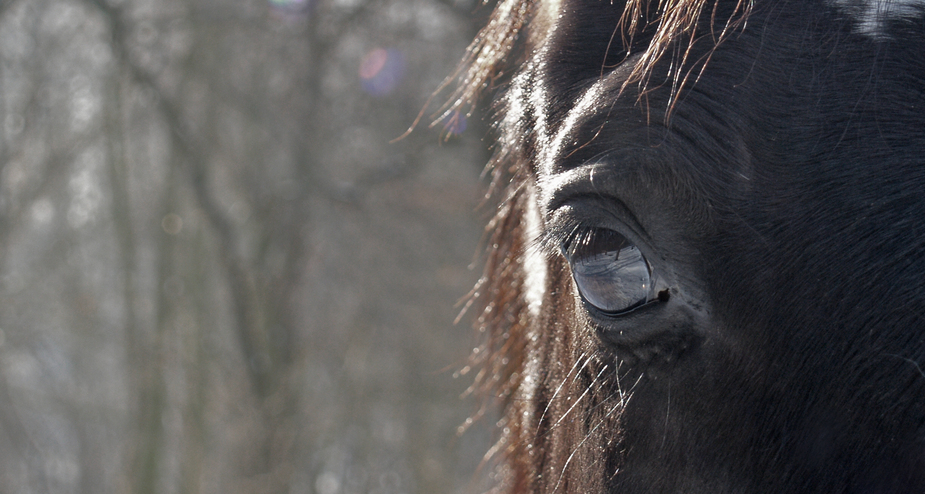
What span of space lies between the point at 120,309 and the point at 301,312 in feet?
9.94

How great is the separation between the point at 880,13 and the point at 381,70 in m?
9.00

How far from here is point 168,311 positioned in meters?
A: 11.2

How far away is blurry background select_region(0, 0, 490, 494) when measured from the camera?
9.73 meters

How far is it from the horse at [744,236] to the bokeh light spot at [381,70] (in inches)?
336

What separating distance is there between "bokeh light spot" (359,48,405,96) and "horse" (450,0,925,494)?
8535 mm

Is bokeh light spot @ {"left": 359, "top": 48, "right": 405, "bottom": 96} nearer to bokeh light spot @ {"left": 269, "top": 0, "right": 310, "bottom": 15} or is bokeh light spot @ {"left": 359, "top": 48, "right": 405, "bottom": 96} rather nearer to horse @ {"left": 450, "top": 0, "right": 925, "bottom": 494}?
bokeh light spot @ {"left": 269, "top": 0, "right": 310, "bottom": 15}

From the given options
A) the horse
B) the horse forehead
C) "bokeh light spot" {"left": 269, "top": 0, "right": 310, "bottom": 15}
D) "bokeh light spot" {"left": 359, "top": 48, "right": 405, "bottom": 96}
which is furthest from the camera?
"bokeh light spot" {"left": 269, "top": 0, "right": 310, "bottom": 15}

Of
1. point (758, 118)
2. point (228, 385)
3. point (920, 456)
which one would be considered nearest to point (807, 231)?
point (758, 118)

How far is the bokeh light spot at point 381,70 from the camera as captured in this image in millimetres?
9633

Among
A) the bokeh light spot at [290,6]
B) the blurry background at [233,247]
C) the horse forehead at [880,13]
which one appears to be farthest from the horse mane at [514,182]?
the bokeh light spot at [290,6]

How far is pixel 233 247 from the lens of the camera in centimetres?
1091

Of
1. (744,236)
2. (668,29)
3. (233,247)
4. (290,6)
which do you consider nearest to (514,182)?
(668,29)

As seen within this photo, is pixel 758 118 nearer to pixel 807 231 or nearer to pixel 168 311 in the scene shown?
pixel 807 231

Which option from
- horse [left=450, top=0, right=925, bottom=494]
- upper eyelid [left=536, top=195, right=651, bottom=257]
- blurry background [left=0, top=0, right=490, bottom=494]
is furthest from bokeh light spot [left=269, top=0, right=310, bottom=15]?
upper eyelid [left=536, top=195, right=651, bottom=257]
